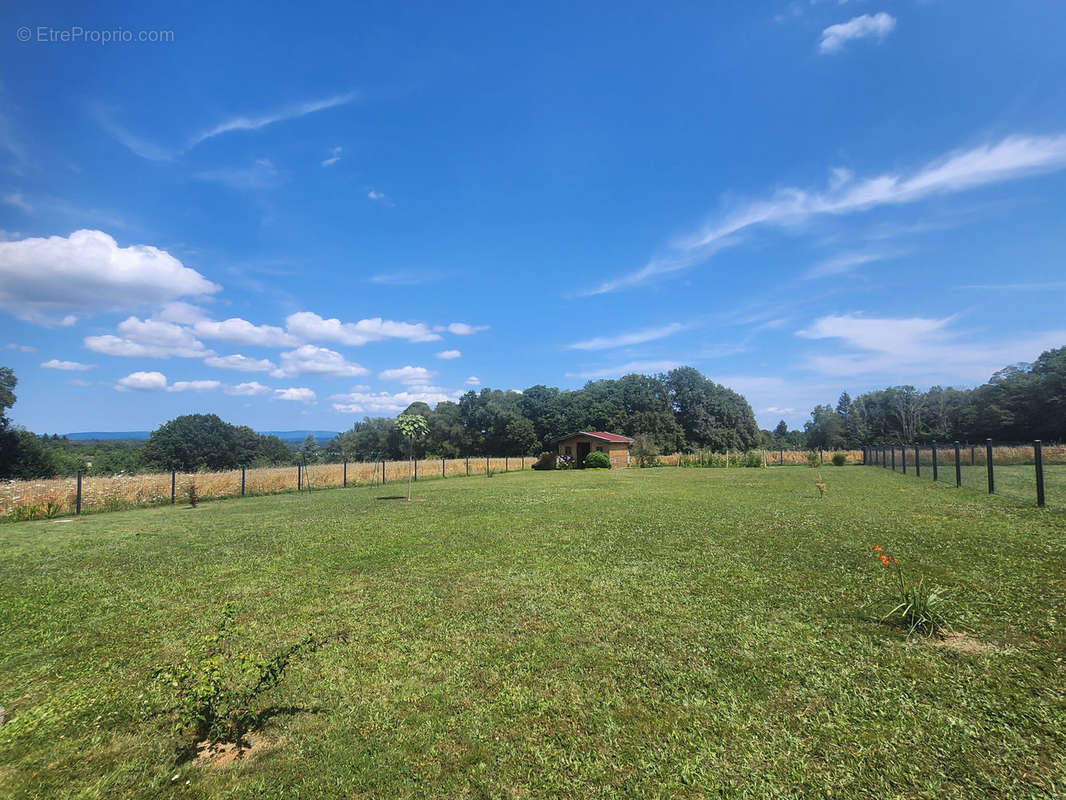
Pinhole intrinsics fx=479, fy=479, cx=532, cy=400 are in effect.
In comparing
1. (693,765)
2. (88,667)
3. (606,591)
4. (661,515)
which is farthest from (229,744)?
(661,515)

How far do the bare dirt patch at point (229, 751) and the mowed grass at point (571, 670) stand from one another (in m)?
0.04

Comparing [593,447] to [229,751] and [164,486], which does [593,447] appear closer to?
[164,486]

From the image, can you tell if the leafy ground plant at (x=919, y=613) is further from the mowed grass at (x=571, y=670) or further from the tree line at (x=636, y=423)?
the tree line at (x=636, y=423)

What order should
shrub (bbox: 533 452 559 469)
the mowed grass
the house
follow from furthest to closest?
1. shrub (bbox: 533 452 559 469)
2. the house
3. the mowed grass

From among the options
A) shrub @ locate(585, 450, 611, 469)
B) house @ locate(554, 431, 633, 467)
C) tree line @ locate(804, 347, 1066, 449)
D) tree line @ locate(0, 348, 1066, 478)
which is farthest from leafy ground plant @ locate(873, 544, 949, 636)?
tree line @ locate(804, 347, 1066, 449)

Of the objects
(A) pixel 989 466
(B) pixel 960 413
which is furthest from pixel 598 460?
(B) pixel 960 413

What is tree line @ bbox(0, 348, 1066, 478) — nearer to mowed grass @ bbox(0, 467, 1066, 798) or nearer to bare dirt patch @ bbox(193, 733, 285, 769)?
mowed grass @ bbox(0, 467, 1066, 798)

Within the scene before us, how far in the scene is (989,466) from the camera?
12.6m

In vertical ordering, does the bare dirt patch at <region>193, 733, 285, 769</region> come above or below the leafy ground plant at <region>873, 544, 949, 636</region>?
below

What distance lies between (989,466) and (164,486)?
27098mm

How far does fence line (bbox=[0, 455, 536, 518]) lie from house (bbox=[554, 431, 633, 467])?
13332 mm

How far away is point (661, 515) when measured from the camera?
37.7 feet

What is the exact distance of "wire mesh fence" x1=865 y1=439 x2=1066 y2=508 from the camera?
1211 centimetres

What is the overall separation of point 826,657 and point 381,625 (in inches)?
158
